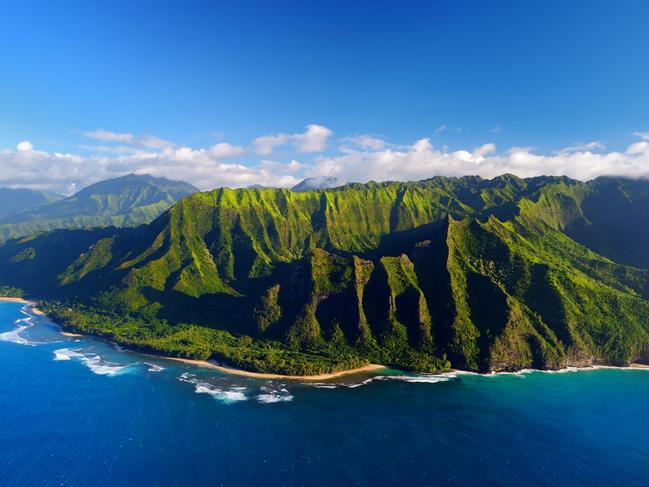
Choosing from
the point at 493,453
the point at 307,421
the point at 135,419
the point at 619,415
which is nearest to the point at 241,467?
the point at 307,421

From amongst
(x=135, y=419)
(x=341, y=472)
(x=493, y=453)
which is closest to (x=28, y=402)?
(x=135, y=419)

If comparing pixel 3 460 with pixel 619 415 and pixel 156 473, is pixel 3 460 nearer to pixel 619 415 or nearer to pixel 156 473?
pixel 156 473

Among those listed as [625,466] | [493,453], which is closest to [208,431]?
[493,453]

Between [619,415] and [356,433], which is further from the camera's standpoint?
[619,415]

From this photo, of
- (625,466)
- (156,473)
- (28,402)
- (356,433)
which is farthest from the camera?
(28,402)

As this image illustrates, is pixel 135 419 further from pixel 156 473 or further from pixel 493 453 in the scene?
pixel 493 453

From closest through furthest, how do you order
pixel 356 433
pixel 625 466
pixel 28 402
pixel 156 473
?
1. pixel 156 473
2. pixel 625 466
3. pixel 356 433
4. pixel 28 402

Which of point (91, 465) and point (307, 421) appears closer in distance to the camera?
point (91, 465)
